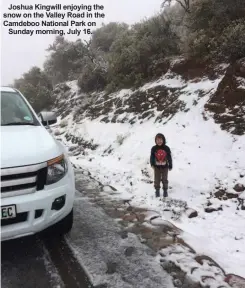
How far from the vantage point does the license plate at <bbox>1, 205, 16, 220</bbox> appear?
318 centimetres

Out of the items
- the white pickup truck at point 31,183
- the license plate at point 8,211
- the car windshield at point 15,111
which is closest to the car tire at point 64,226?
the white pickup truck at point 31,183

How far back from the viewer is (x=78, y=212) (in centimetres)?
520

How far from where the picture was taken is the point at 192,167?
22.4 feet

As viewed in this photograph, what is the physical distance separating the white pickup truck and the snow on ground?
1.77 metres

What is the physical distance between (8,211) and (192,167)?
4407 mm

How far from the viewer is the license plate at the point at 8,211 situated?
3.18 m

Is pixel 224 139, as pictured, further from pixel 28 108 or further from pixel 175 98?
pixel 28 108

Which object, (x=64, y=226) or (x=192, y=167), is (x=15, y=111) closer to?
(x=64, y=226)

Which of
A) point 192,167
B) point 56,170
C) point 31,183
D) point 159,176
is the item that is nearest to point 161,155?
point 159,176

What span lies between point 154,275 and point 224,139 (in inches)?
170

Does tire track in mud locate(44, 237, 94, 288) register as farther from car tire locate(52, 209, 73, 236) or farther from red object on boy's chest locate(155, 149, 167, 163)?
red object on boy's chest locate(155, 149, 167, 163)

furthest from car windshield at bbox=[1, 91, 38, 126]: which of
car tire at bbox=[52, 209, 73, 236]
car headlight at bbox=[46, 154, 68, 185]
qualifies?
car tire at bbox=[52, 209, 73, 236]

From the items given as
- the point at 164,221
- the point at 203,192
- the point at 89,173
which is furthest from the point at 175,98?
the point at 164,221

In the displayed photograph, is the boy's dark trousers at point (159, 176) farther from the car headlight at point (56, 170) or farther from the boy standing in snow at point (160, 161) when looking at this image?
the car headlight at point (56, 170)
